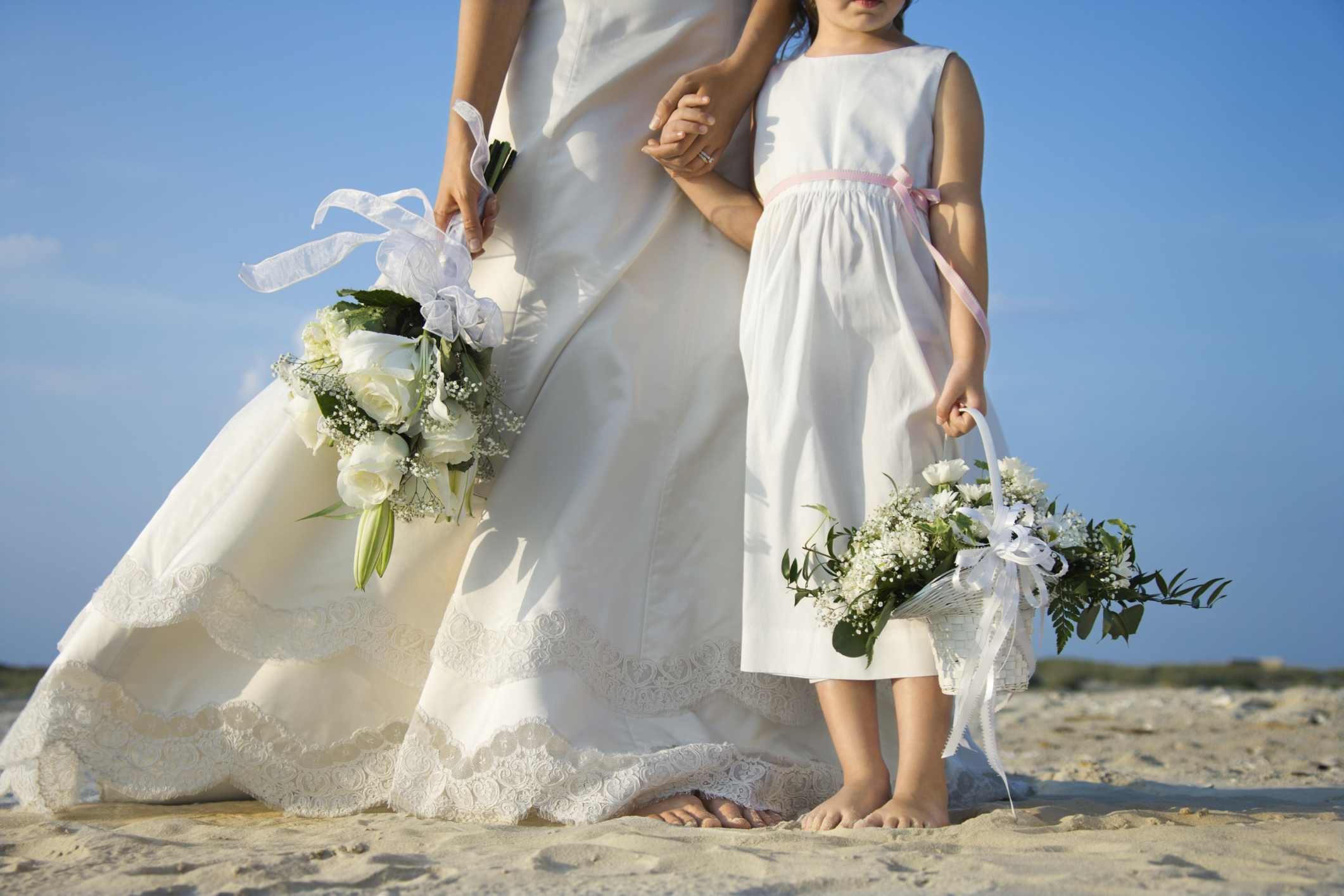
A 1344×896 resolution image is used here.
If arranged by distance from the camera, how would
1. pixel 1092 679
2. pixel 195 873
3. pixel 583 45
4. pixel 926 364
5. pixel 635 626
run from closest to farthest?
pixel 195 873 → pixel 926 364 → pixel 635 626 → pixel 583 45 → pixel 1092 679

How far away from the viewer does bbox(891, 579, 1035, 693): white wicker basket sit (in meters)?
2.18

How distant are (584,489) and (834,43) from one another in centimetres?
148

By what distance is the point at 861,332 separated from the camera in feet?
8.58

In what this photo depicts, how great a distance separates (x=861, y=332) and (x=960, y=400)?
1.04 feet

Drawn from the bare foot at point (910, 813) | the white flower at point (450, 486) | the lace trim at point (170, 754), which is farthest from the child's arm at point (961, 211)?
the lace trim at point (170, 754)

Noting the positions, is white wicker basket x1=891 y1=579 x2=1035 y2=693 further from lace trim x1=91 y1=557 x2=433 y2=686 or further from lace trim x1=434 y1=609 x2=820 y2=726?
lace trim x1=91 y1=557 x2=433 y2=686

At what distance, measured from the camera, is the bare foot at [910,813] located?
2.23 meters

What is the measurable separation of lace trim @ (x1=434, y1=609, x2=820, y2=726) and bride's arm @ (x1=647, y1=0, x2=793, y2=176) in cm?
133

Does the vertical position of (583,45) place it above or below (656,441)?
above

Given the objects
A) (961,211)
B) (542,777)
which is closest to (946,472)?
(961,211)

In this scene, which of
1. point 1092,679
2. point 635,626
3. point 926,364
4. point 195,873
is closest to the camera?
point 195,873

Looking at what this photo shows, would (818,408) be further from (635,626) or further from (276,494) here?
(276,494)

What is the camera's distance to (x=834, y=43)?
9.46 ft

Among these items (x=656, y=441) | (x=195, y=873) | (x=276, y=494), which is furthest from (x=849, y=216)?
(x=195, y=873)
